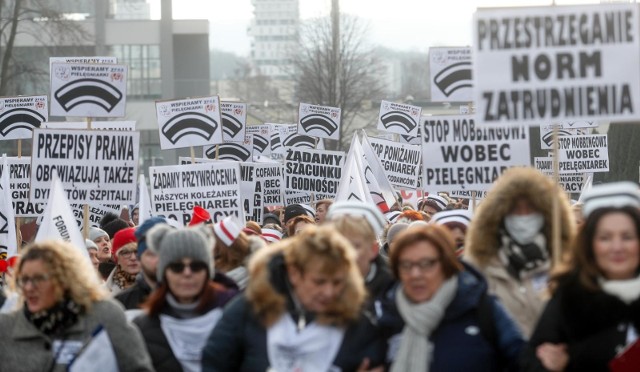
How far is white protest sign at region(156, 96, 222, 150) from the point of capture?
17.8 m

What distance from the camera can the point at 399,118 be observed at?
26.2 m

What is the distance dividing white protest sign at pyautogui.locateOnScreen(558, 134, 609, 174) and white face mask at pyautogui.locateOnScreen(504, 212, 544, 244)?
16.7 metres

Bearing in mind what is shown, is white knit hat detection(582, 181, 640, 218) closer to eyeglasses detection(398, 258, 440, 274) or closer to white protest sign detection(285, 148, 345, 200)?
eyeglasses detection(398, 258, 440, 274)

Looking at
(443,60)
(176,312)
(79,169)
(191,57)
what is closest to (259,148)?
(443,60)

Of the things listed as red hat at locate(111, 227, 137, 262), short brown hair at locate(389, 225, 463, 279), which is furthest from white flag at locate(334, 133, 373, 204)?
short brown hair at locate(389, 225, 463, 279)

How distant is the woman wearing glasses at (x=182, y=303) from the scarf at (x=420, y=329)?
128 centimetres

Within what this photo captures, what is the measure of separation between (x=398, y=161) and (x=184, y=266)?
1486 centimetres

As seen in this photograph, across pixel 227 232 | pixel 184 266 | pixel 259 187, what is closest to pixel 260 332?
pixel 184 266

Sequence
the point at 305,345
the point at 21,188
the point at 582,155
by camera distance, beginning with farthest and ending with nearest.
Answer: the point at 582,155 < the point at 21,188 < the point at 305,345

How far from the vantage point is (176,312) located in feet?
24.8

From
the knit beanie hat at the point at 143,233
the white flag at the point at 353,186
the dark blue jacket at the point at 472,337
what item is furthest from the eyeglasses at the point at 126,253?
the white flag at the point at 353,186

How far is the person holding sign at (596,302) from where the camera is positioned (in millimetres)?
6246

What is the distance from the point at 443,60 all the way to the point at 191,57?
53.5m

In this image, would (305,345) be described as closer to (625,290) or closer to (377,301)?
(377,301)
